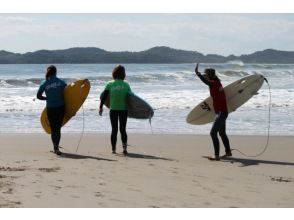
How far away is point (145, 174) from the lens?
21.9 feet

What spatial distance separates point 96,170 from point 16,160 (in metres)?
1.48

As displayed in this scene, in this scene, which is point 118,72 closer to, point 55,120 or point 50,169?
point 55,120

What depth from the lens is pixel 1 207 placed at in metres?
4.54

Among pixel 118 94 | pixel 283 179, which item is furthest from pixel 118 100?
pixel 283 179

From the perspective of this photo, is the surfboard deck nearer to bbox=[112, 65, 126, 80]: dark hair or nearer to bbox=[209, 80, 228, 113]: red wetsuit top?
bbox=[112, 65, 126, 80]: dark hair

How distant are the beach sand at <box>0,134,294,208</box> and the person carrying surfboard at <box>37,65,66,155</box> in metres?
0.38

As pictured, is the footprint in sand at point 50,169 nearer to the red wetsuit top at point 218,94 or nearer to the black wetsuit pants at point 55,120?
the black wetsuit pants at point 55,120

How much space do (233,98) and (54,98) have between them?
129 inches

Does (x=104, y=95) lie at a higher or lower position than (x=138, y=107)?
higher

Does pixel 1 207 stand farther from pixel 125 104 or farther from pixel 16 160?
pixel 125 104

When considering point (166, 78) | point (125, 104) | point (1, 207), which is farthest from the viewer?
point (166, 78)

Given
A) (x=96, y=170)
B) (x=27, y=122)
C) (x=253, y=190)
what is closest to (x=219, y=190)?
(x=253, y=190)

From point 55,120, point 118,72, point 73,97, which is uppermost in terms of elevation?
point 118,72

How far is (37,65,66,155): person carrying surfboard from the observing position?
A: 27.4 ft
